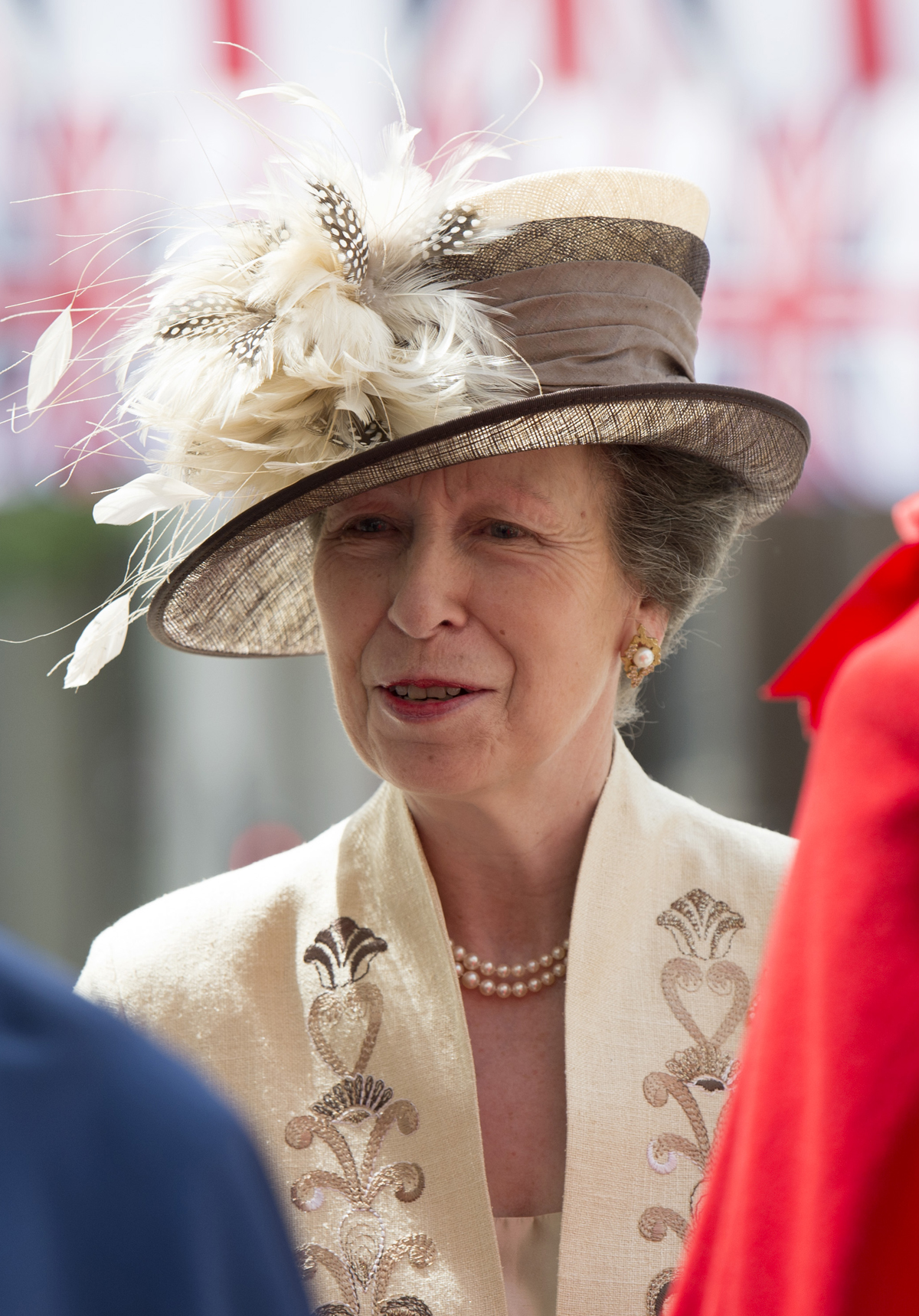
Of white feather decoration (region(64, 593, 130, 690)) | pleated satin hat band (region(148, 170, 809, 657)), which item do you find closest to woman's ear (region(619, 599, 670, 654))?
pleated satin hat band (region(148, 170, 809, 657))

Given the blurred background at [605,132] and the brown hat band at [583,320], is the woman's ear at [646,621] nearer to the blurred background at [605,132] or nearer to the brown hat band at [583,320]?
the brown hat band at [583,320]

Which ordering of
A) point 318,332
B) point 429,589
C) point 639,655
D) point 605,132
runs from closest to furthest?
1. point 318,332
2. point 429,589
3. point 639,655
4. point 605,132

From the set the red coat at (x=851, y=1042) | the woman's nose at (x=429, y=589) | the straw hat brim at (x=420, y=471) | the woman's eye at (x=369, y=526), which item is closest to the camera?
the red coat at (x=851, y=1042)

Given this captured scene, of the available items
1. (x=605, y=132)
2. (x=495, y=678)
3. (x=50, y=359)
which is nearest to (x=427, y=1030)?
(x=495, y=678)

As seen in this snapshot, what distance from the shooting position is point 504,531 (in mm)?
1717

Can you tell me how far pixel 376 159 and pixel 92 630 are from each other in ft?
2.41

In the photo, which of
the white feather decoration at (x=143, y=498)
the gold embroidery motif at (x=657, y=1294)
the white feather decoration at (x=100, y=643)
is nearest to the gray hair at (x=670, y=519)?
the white feather decoration at (x=143, y=498)

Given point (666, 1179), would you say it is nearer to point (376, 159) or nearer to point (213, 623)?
point (213, 623)

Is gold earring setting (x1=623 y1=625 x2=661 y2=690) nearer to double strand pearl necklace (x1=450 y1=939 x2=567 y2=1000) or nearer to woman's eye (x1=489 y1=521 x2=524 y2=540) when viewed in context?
woman's eye (x1=489 y1=521 x2=524 y2=540)

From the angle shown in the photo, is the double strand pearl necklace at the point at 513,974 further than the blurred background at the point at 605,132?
No

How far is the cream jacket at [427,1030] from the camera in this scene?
158 centimetres

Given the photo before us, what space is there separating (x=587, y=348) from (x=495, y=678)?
16.4 inches

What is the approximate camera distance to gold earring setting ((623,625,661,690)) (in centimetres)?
189

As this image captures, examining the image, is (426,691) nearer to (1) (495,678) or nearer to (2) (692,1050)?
(1) (495,678)
